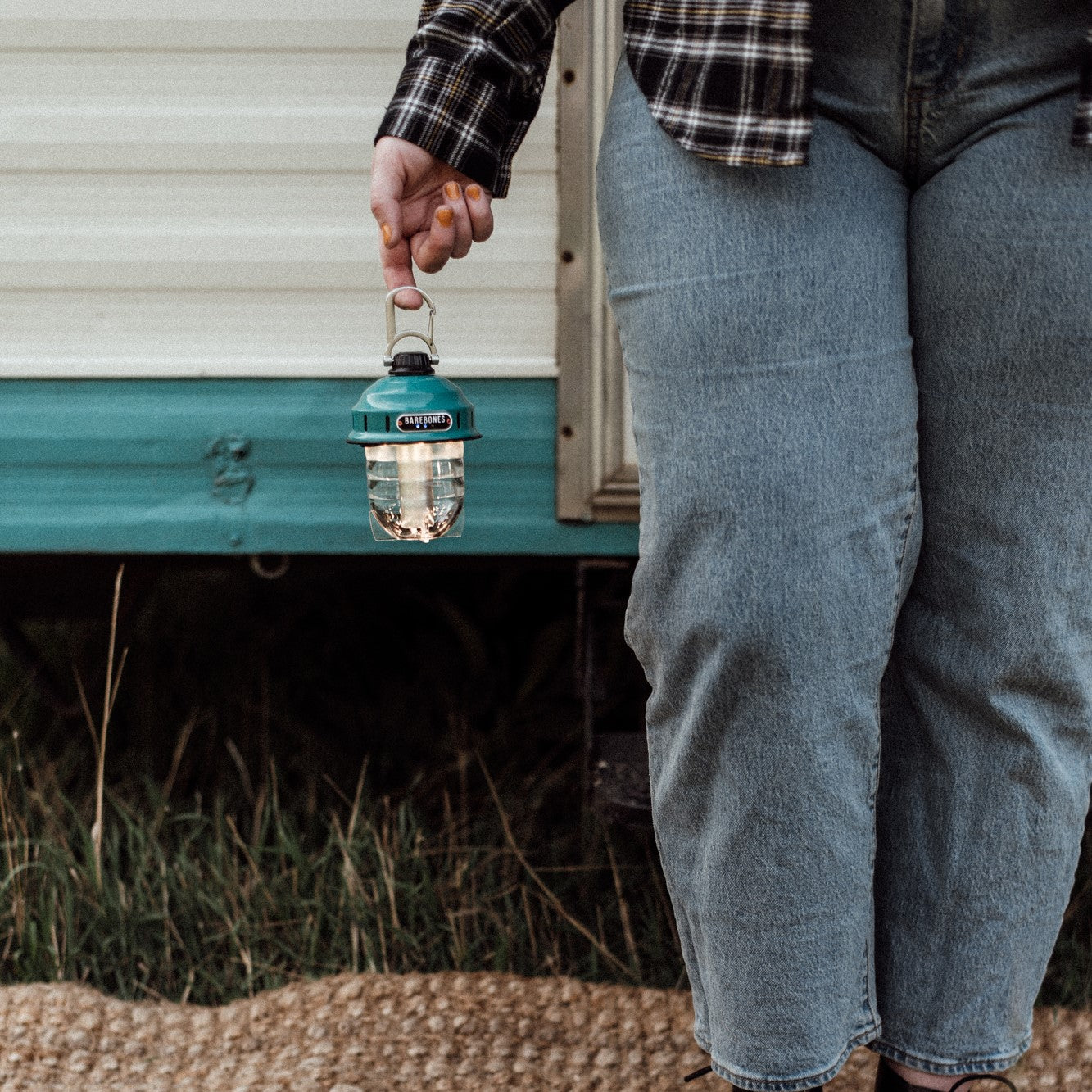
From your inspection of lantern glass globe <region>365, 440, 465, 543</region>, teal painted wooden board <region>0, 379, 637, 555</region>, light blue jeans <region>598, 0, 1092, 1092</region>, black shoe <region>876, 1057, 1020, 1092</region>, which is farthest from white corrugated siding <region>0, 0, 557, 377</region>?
black shoe <region>876, 1057, 1020, 1092</region>

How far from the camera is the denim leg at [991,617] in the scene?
102 cm

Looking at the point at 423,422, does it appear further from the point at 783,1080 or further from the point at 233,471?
the point at 233,471

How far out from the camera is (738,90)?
1.00 meters

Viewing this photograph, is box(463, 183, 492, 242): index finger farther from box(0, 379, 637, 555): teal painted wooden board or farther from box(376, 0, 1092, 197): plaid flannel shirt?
box(0, 379, 637, 555): teal painted wooden board

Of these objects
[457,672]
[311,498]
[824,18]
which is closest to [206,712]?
[457,672]

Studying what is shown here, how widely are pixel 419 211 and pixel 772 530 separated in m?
0.52

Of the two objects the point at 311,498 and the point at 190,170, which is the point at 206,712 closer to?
the point at 311,498

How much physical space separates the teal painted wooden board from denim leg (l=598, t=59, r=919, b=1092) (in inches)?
34.6

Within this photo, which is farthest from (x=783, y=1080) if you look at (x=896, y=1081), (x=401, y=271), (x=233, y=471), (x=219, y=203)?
(x=219, y=203)

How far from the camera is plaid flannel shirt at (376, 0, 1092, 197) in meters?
0.99

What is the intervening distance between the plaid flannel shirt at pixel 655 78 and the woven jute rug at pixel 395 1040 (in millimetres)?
1296

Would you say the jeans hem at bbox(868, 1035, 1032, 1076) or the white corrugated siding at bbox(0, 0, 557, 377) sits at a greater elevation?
the white corrugated siding at bbox(0, 0, 557, 377)

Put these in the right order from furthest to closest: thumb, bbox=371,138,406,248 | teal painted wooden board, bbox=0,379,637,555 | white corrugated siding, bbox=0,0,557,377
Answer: teal painted wooden board, bbox=0,379,637,555 < white corrugated siding, bbox=0,0,557,377 < thumb, bbox=371,138,406,248

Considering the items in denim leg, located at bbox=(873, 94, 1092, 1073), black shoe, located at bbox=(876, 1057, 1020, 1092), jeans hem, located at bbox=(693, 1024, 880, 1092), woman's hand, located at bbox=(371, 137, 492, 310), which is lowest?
black shoe, located at bbox=(876, 1057, 1020, 1092)
